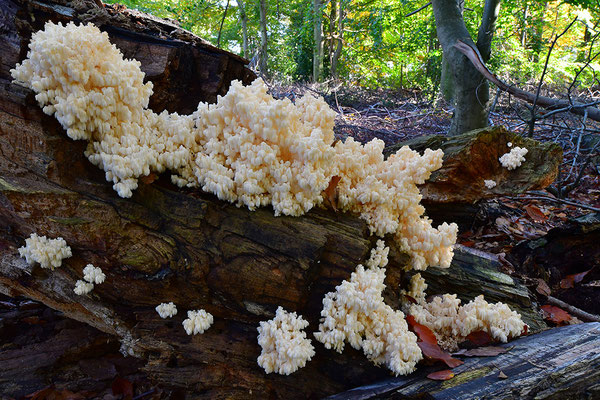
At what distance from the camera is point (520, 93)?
5285 millimetres

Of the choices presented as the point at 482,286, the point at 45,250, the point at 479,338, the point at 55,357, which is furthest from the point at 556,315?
the point at 55,357

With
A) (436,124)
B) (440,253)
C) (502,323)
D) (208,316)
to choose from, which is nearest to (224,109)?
(208,316)

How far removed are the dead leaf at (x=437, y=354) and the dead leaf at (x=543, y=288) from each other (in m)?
2.03

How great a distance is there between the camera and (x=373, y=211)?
2637 millimetres

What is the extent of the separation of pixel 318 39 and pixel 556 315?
15.5m

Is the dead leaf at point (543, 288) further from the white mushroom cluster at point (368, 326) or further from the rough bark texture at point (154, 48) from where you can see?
the rough bark texture at point (154, 48)

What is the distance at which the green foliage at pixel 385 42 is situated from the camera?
1548 cm

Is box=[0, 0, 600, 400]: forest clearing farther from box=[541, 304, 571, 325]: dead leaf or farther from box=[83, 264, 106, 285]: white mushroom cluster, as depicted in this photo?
box=[541, 304, 571, 325]: dead leaf

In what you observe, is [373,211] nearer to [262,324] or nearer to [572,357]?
[262,324]

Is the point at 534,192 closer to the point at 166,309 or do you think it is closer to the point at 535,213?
the point at 535,213

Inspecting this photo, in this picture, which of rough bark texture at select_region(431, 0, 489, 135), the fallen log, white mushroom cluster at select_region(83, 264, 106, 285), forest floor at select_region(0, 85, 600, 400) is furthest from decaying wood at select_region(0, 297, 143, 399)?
rough bark texture at select_region(431, 0, 489, 135)

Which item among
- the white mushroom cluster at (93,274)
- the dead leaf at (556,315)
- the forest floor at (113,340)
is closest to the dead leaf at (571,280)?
the forest floor at (113,340)

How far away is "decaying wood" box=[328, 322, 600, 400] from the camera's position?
2061 mm

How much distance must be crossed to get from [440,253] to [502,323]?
61 centimetres
